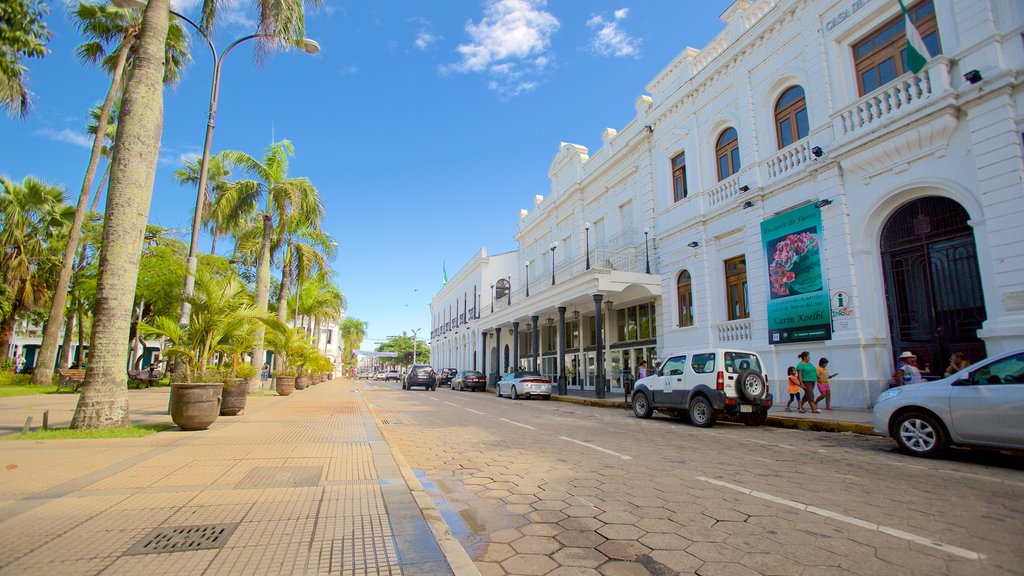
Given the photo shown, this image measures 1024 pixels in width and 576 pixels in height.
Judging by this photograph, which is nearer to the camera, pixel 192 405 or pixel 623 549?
pixel 623 549

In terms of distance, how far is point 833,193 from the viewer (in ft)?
43.7

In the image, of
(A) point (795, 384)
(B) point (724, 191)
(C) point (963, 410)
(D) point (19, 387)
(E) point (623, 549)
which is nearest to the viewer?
(E) point (623, 549)

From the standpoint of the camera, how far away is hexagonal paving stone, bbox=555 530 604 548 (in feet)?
12.0

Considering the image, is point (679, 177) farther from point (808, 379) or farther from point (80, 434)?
point (80, 434)

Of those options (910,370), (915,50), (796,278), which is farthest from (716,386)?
(915,50)

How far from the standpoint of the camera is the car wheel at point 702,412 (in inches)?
429

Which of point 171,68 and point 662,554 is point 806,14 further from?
point 171,68

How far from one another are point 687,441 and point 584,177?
68.4 feet

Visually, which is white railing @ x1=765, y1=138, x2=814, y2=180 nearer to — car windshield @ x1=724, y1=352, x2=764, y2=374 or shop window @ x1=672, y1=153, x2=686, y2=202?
shop window @ x1=672, y1=153, x2=686, y2=202

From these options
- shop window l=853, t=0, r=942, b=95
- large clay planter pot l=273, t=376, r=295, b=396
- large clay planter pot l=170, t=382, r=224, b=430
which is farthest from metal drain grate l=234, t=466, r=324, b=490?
large clay planter pot l=273, t=376, r=295, b=396

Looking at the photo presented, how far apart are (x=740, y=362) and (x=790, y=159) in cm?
752

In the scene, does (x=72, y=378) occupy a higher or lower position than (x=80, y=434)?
higher

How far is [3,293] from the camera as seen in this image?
21641 mm

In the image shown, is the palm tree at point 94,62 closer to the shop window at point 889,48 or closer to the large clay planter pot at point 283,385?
the large clay planter pot at point 283,385
